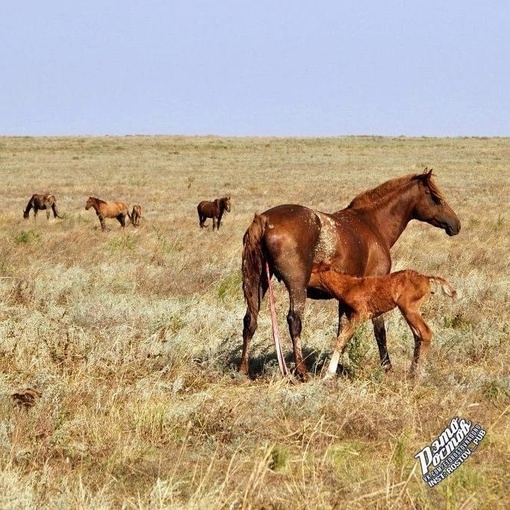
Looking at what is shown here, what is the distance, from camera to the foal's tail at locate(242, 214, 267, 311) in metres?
6.47

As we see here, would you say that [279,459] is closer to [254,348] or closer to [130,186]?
[254,348]

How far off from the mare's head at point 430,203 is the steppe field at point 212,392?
106cm

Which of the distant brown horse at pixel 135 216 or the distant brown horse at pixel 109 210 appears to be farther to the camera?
the distant brown horse at pixel 109 210

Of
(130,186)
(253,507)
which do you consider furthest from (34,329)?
(130,186)

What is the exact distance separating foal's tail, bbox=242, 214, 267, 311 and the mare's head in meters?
2.30

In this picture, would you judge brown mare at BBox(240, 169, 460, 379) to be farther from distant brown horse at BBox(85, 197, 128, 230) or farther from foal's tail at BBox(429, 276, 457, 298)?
distant brown horse at BBox(85, 197, 128, 230)

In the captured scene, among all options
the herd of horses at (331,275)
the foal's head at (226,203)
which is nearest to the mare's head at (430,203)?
the herd of horses at (331,275)

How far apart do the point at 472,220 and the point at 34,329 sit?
14.0 meters

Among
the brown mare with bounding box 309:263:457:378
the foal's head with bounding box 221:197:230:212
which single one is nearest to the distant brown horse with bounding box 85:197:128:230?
the foal's head with bounding box 221:197:230:212

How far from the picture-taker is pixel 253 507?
12.0 feet

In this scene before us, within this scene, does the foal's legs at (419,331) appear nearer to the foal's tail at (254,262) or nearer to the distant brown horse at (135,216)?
the foal's tail at (254,262)

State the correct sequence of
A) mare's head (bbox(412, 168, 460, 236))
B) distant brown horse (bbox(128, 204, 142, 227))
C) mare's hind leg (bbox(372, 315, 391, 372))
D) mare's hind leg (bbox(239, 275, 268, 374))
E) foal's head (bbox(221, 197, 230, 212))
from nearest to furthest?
1. mare's hind leg (bbox(239, 275, 268, 374))
2. mare's hind leg (bbox(372, 315, 391, 372))
3. mare's head (bbox(412, 168, 460, 236))
4. distant brown horse (bbox(128, 204, 142, 227))
5. foal's head (bbox(221, 197, 230, 212))

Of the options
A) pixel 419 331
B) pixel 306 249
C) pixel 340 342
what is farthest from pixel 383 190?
pixel 340 342

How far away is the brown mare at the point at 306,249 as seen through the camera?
21.1 ft
